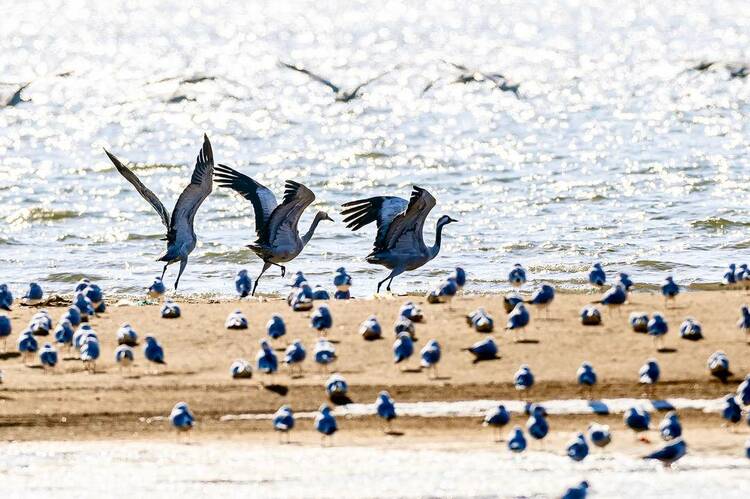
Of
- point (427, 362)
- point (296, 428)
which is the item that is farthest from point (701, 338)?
point (296, 428)

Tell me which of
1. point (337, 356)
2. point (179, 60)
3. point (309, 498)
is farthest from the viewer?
point (179, 60)

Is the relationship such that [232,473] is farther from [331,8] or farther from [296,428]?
[331,8]

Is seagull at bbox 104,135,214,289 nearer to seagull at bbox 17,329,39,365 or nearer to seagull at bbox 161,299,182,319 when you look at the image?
seagull at bbox 161,299,182,319

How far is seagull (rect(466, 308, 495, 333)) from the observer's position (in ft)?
64.4

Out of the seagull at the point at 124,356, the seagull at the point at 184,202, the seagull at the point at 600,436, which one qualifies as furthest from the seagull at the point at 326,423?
the seagull at the point at 184,202

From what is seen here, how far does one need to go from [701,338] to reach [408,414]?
346 cm

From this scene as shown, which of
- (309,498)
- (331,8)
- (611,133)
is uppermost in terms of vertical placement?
(331,8)

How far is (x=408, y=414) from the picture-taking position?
17.4m

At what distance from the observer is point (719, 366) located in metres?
18.0

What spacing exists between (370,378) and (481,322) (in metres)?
1.76

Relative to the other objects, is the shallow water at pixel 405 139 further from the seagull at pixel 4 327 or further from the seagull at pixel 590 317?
the seagull at pixel 4 327

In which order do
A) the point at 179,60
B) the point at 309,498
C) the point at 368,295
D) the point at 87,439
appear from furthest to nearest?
the point at 179,60
the point at 368,295
the point at 87,439
the point at 309,498

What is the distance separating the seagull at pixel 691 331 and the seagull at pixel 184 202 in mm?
7084

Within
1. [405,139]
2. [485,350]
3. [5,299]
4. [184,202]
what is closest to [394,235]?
[184,202]
